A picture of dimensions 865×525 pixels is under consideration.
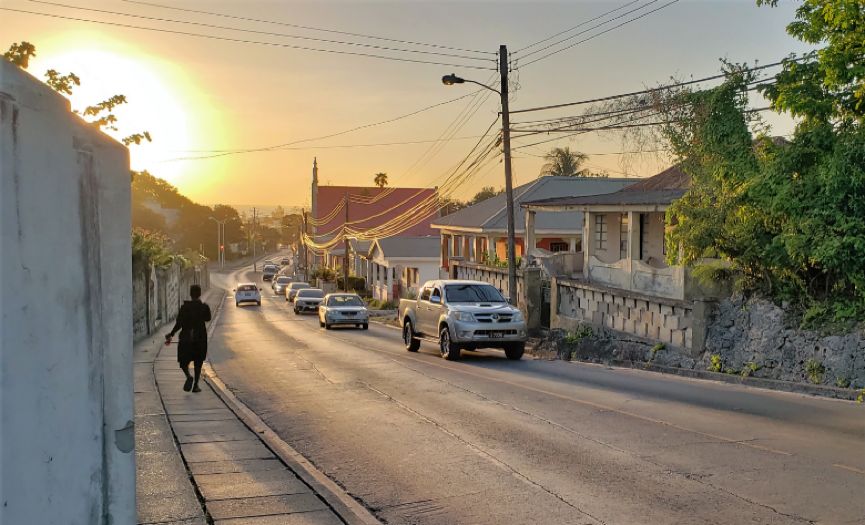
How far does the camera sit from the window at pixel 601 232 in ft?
109

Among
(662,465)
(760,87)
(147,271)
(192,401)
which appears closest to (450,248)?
(147,271)

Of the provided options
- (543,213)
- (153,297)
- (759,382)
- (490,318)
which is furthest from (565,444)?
(543,213)

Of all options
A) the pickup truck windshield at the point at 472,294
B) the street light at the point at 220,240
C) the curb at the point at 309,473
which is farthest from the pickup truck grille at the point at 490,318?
the street light at the point at 220,240

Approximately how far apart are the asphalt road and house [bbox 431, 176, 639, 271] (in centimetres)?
2397

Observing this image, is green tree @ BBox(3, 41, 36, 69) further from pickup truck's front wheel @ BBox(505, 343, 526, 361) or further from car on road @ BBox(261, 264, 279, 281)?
car on road @ BBox(261, 264, 279, 281)

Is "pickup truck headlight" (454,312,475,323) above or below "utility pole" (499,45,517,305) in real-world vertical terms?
below

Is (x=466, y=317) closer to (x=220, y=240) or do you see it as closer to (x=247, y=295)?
(x=247, y=295)

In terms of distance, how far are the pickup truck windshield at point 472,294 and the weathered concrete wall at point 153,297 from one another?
8.32 m

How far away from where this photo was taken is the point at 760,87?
1747 centimetres

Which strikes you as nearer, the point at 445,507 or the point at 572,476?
the point at 445,507

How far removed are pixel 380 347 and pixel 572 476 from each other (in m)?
17.0

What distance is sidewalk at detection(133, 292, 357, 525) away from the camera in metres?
7.20

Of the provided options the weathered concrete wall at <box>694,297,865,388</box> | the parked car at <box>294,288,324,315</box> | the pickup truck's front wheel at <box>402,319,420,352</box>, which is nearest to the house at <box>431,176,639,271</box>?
the parked car at <box>294,288,324,315</box>

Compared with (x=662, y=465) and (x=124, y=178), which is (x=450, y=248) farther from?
(x=124, y=178)
